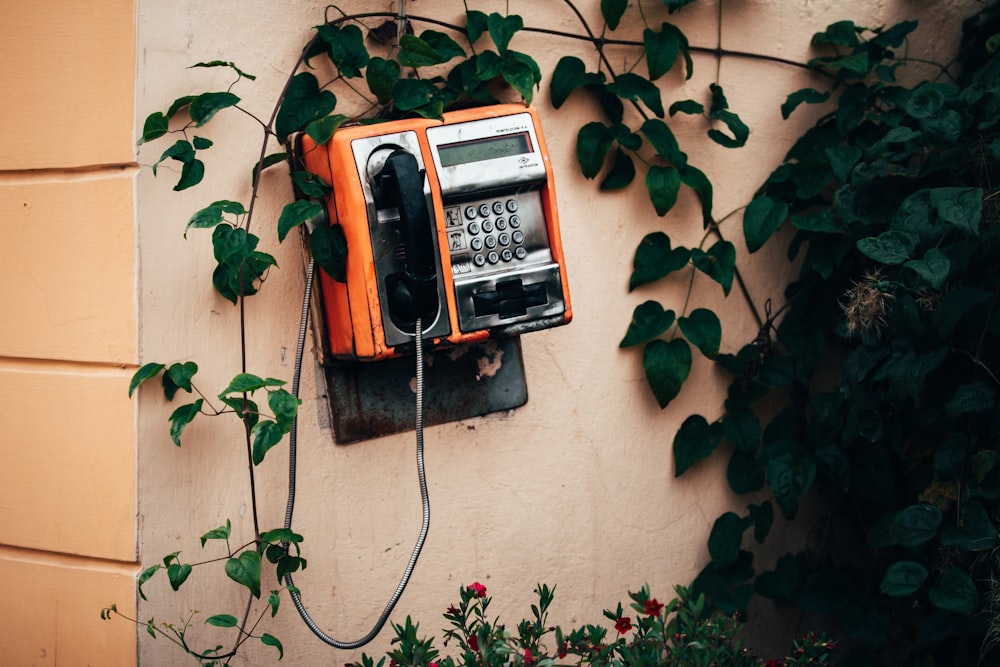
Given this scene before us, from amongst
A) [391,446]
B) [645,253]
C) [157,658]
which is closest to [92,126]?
[391,446]

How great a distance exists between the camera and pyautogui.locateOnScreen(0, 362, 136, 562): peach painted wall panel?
1629 millimetres

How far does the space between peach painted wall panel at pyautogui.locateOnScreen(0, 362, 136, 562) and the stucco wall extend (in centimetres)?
5

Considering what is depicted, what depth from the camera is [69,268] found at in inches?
64.7

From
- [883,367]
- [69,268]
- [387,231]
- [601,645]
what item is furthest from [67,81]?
[883,367]

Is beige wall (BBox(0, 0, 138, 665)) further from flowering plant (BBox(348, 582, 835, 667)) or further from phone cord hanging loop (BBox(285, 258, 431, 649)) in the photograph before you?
flowering plant (BBox(348, 582, 835, 667))

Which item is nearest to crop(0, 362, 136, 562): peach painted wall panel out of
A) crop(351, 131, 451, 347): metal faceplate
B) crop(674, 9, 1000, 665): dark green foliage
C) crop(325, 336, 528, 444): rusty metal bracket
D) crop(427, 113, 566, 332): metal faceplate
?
crop(325, 336, 528, 444): rusty metal bracket

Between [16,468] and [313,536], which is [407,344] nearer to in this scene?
[313,536]

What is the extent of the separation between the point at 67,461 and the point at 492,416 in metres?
0.81

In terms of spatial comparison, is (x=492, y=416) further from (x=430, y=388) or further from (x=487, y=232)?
(x=487, y=232)

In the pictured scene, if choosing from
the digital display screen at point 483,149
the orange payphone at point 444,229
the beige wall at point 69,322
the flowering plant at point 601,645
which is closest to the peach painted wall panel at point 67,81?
the beige wall at point 69,322

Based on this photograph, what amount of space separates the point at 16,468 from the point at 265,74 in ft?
2.86

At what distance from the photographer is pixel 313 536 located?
5.78ft

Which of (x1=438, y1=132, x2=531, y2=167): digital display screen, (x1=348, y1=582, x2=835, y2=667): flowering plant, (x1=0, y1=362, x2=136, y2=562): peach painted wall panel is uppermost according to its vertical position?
(x1=438, y1=132, x2=531, y2=167): digital display screen

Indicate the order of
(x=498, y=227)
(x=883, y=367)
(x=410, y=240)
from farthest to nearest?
(x=883, y=367)
(x=498, y=227)
(x=410, y=240)
